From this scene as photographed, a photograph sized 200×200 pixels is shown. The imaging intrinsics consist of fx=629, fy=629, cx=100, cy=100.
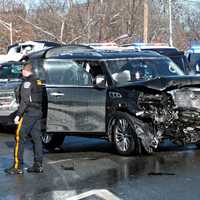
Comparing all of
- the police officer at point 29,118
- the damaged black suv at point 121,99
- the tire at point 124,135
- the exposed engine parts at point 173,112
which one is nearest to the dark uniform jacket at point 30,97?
the police officer at point 29,118

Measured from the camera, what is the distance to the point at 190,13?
64.9 m

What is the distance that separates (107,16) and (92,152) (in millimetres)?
33723

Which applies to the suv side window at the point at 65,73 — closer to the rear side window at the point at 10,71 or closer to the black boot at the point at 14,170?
the black boot at the point at 14,170

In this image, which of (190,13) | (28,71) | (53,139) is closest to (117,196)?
(28,71)

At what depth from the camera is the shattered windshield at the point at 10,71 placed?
1779 centimetres

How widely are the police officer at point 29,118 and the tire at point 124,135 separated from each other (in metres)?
1.79

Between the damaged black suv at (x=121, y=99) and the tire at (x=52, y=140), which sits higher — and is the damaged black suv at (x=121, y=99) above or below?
above

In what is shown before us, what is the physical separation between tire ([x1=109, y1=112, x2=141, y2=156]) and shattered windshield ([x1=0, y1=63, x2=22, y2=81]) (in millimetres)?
7264

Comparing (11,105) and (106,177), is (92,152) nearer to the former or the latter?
(106,177)

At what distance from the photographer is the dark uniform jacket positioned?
944cm

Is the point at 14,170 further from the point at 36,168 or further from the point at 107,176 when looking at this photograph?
the point at 107,176

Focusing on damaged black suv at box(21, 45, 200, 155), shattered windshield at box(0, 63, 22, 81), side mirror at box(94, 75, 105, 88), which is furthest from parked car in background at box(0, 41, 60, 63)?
side mirror at box(94, 75, 105, 88)

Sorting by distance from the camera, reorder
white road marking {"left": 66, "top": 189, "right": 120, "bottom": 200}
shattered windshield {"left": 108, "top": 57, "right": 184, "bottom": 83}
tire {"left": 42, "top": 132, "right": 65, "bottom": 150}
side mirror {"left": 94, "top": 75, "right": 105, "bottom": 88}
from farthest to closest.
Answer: tire {"left": 42, "top": 132, "right": 65, "bottom": 150} → shattered windshield {"left": 108, "top": 57, "right": 184, "bottom": 83} → side mirror {"left": 94, "top": 75, "right": 105, "bottom": 88} → white road marking {"left": 66, "top": 189, "right": 120, "bottom": 200}

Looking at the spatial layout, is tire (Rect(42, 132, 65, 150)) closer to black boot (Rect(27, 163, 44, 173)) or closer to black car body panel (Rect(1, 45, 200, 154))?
black car body panel (Rect(1, 45, 200, 154))
